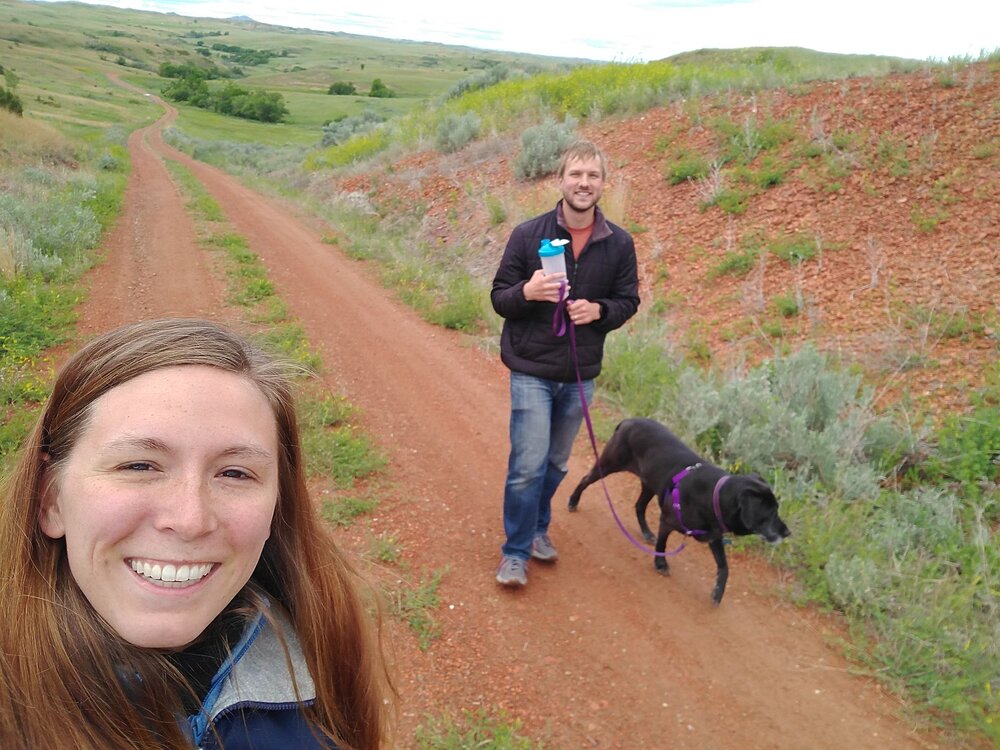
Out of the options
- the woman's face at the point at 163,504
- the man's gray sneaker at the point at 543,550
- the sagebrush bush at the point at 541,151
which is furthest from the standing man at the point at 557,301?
the sagebrush bush at the point at 541,151

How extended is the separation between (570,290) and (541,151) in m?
9.50

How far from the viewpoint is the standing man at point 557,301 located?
10.3 feet

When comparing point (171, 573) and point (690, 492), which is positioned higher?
point (171, 573)

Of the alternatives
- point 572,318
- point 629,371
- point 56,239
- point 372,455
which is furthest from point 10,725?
point 56,239

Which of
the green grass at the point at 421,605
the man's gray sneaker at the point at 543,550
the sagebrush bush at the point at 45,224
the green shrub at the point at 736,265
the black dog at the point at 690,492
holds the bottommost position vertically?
the green grass at the point at 421,605

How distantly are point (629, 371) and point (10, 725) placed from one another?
5.36 metres

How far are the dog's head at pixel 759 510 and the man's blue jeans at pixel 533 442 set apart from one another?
0.89 meters

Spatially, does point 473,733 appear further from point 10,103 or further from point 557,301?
point 10,103

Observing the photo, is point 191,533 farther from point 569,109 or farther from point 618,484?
point 569,109

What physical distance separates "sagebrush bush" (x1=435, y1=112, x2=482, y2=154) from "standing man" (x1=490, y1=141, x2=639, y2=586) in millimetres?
13064

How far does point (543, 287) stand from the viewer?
3033 millimetres

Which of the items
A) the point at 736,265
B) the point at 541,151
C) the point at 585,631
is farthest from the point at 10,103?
the point at 585,631

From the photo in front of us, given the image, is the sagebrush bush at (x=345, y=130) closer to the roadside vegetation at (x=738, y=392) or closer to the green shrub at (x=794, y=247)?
the roadside vegetation at (x=738, y=392)

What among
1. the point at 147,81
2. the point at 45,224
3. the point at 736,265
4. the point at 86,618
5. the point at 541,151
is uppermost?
the point at 541,151
